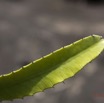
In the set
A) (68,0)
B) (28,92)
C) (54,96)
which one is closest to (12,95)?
(28,92)

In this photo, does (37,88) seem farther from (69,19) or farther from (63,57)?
(69,19)

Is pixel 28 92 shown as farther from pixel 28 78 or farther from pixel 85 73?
pixel 85 73

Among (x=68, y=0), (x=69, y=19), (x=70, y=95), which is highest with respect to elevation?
(x=68, y=0)

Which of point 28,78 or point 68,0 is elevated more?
point 68,0

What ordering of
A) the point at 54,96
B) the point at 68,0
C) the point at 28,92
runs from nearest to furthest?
the point at 28,92, the point at 54,96, the point at 68,0

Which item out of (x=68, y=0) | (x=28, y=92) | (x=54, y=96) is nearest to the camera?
(x=28, y=92)

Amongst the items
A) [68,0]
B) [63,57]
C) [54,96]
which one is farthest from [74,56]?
[68,0]

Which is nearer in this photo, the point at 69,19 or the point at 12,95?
the point at 12,95
